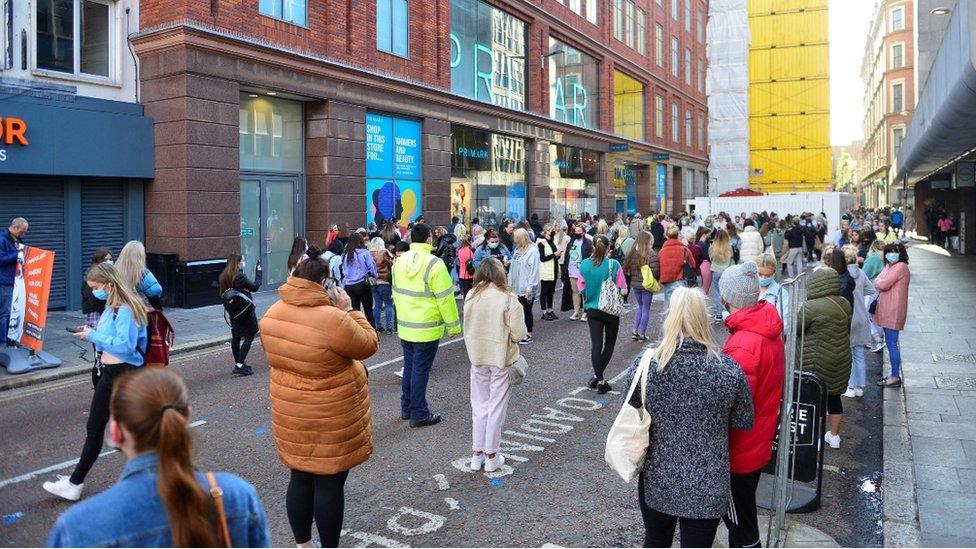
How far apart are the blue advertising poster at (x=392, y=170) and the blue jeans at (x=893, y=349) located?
43.4 feet

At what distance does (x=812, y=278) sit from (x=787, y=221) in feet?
53.6

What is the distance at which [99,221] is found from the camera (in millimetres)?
15570

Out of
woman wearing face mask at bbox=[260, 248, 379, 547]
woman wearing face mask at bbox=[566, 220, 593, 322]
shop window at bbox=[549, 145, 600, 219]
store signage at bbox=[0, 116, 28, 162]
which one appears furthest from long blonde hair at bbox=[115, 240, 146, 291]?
shop window at bbox=[549, 145, 600, 219]

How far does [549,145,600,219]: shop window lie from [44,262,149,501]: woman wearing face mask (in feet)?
83.2

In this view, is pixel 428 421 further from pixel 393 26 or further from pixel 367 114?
pixel 393 26

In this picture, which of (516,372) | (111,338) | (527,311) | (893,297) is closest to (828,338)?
(516,372)

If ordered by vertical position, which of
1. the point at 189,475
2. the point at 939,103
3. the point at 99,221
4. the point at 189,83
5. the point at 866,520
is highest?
the point at 189,83

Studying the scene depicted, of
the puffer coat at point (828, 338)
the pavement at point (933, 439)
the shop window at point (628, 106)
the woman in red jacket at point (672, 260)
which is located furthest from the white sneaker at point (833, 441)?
the shop window at point (628, 106)

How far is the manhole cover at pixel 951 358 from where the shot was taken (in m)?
10.9

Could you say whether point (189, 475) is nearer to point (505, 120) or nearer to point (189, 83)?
point (189, 83)

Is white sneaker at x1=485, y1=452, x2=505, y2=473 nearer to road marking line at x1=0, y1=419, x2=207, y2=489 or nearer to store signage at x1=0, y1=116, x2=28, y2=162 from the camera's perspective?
road marking line at x1=0, y1=419, x2=207, y2=489

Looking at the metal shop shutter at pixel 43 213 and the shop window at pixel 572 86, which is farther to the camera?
the shop window at pixel 572 86

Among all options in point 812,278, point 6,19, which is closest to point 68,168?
point 6,19

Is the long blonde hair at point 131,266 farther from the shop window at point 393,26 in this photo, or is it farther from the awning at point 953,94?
the shop window at point 393,26
